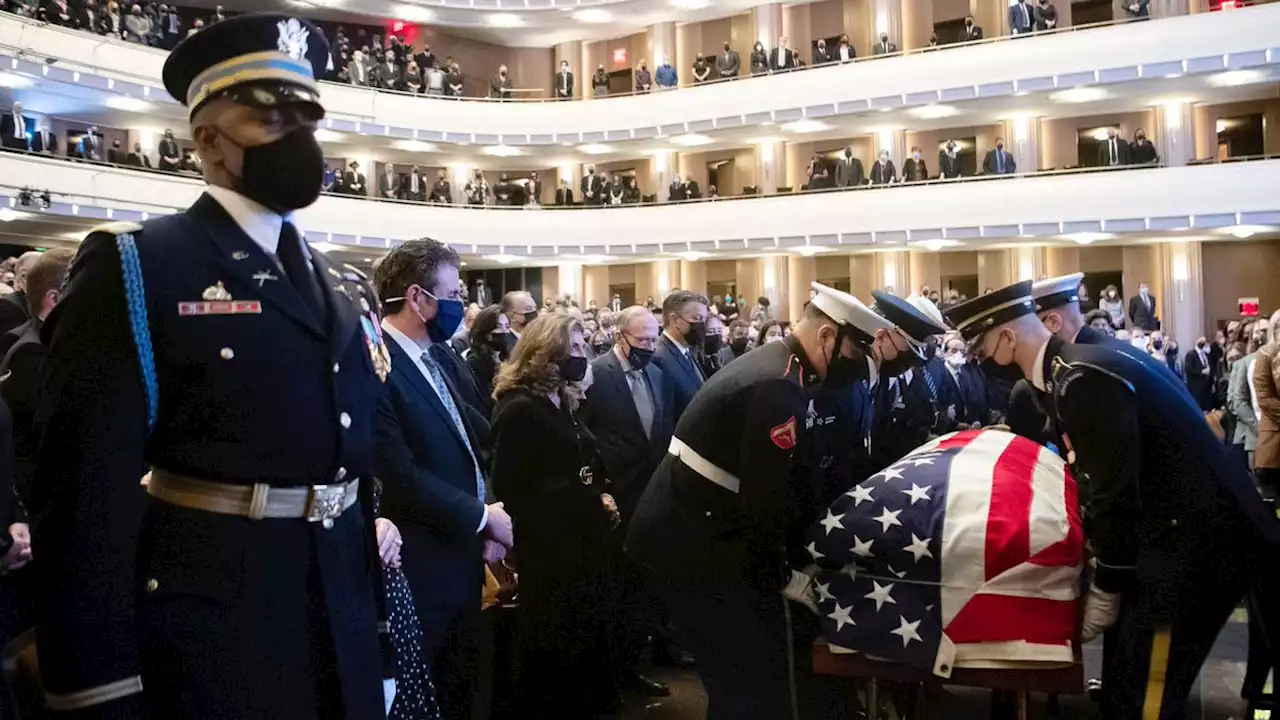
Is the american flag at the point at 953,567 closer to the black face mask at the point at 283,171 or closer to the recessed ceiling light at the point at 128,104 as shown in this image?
the black face mask at the point at 283,171

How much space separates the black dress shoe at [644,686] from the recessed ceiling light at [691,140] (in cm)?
2056

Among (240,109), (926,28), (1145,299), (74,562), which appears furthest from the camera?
(926,28)

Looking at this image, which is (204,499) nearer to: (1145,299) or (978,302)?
(978,302)

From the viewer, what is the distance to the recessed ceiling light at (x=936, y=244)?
21.6 m

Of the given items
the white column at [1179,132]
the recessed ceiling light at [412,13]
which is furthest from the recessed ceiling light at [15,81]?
the white column at [1179,132]

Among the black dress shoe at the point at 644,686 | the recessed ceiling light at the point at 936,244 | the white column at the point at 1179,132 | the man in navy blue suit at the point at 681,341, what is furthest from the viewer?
the recessed ceiling light at the point at 936,244

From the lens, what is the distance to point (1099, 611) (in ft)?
10.3

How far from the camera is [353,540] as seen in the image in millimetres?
2059

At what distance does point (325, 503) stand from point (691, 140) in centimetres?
2426

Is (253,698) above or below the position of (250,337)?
below

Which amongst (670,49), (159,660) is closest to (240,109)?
(159,660)

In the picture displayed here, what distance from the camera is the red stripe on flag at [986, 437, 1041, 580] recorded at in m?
3.17

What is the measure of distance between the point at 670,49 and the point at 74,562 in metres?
26.8

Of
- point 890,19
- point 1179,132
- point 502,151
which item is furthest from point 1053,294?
point 502,151
